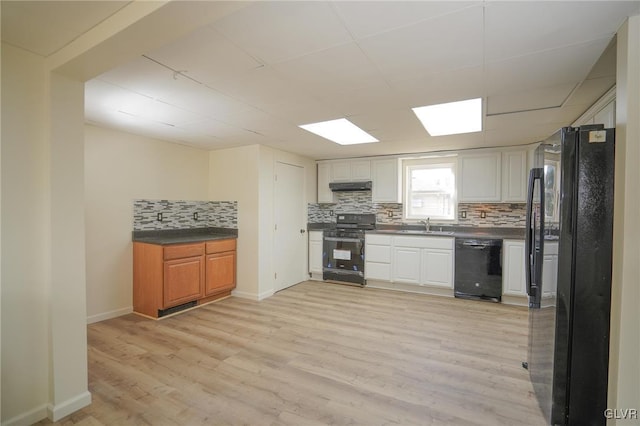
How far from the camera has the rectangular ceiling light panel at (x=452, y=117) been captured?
288cm

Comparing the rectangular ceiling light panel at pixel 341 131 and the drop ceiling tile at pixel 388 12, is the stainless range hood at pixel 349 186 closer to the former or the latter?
the rectangular ceiling light panel at pixel 341 131

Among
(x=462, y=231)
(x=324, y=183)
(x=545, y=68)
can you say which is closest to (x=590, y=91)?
(x=545, y=68)

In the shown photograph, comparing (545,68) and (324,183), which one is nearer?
(545,68)

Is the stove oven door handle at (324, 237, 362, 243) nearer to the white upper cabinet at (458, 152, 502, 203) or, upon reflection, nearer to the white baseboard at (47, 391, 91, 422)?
the white upper cabinet at (458, 152, 502, 203)

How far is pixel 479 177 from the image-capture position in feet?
14.8

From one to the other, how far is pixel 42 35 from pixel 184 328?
9.07 ft

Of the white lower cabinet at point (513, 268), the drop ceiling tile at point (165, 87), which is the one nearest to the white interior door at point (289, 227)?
the drop ceiling tile at point (165, 87)

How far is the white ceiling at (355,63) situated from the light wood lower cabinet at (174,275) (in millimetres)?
1530

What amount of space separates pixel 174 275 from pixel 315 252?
2466 mm

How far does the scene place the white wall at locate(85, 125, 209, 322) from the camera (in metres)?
3.41

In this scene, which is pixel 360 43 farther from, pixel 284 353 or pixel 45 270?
pixel 284 353

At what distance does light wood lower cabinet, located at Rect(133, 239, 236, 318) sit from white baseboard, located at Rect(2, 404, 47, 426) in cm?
170

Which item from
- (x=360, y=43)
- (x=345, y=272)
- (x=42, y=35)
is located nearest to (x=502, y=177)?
(x=345, y=272)

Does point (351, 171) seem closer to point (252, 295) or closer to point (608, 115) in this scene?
point (252, 295)
